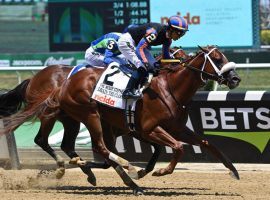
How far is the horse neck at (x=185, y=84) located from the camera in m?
7.79

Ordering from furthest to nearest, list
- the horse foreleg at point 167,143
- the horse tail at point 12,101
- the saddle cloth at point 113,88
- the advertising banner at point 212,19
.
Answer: the advertising banner at point 212,19, the horse tail at point 12,101, the saddle cloth at point 113,88, the horse foreleg at point 167,143

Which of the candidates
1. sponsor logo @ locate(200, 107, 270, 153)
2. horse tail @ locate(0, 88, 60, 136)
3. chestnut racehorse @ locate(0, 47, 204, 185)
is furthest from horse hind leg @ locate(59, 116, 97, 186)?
sponsor logo @ locate(200, 107, 270, 153)

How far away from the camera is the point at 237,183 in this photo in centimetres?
843

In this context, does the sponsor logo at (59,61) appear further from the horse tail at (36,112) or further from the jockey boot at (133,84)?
the jockey boot at (133,84)

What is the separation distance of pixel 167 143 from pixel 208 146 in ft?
2.29

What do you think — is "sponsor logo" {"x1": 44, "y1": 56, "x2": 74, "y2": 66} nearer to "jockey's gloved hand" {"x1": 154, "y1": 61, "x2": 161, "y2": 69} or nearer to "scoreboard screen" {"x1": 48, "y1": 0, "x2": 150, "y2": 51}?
"scoreboard screen" {"x1": 48, "y1": 0, "x2": 150, "y2": 51}

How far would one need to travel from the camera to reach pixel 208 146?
314 inches

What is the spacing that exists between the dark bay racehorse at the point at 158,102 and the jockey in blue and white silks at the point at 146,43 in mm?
171

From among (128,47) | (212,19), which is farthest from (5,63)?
(128,47)

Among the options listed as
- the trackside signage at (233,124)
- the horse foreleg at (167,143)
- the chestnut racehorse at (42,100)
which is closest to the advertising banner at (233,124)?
the trackside signage at (233,124)

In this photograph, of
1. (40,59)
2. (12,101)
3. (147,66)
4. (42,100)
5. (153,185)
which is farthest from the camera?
(40,59)

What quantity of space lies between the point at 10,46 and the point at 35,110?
21945 mm

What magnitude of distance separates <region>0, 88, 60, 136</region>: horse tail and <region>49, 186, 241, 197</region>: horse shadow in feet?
2.74

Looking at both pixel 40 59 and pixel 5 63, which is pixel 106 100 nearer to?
pixel 40 59
